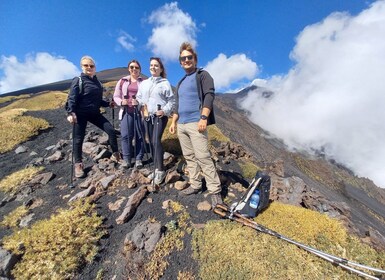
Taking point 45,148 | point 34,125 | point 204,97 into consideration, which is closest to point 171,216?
point 204,97

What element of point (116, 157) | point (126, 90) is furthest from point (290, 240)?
point (116, 157)

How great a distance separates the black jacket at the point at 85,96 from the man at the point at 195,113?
119 inches

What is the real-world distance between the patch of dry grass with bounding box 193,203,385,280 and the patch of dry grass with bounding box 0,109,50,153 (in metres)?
12.9

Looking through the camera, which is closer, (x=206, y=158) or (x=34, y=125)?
(x=206, y=158)

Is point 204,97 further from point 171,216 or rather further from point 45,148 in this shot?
point 45,148

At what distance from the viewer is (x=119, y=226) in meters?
6.08

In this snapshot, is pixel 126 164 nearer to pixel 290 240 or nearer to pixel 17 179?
pixel 17 179

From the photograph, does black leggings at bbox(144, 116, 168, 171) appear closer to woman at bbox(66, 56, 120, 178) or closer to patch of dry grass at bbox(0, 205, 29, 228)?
woman at bbox(66, 56, 120, 178)

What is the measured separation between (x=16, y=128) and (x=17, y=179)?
23.4 ft

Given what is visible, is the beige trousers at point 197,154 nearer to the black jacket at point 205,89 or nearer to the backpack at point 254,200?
the black jacket at point 205,89

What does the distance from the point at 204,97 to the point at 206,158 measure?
5.12ft

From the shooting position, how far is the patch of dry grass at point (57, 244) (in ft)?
15.6

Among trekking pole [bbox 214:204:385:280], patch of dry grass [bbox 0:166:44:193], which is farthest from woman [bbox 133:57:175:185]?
patch of dry grass [bbox 0:166:44:193]

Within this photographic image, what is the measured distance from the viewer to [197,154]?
20.5 feet
